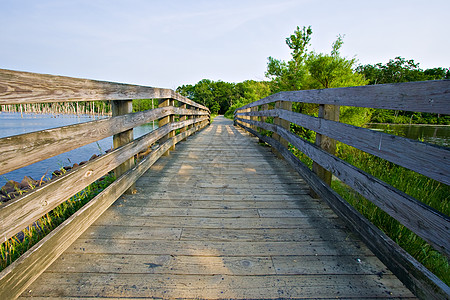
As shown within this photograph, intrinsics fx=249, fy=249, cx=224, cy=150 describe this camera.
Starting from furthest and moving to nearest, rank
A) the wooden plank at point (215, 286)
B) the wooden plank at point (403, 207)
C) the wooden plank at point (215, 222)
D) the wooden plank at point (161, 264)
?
the wooden plank at point (215, 222) < the wooden plank at point (161, 264) < the wooden plank at point (215, 286) < the wooden plank at point (403, 207)

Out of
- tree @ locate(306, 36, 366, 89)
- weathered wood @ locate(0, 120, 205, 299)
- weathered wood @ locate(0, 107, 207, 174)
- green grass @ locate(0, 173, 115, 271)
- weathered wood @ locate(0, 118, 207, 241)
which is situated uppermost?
tree @ locate(306, 36, 366, 89)

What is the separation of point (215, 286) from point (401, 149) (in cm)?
135

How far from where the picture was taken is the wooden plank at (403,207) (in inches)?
45.0

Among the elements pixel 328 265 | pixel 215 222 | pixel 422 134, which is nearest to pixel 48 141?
pixel 215 222

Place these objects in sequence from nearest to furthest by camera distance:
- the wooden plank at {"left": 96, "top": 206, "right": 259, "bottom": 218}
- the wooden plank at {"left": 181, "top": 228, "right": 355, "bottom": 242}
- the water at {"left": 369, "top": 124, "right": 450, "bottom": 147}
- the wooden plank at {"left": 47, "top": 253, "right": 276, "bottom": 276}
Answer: the wooden plank at {"left": 47, "top": 253, "right": 276, "bottom": 276}, the wooden plank at {"left": 181, "top": 228, "right": 355, "bottom": 242}, the wooden plank at {"left": 96, "top": 206, "right": 259, "bottom": 218}, the water at {"left": 369, "top": 124, "right": 450, "bottom": 147}

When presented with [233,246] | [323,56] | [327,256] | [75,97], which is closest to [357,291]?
[327,256]

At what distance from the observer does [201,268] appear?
66.2 inches

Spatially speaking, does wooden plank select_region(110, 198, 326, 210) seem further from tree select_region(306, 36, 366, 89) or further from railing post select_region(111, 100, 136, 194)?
tree select_region(306, 36, 366, 89)

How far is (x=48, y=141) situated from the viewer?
1.54m

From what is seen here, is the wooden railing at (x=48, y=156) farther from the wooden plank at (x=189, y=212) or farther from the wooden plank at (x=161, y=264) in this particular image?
the wooden plank at (x=189, y=212)

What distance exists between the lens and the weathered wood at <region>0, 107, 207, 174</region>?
1.26m

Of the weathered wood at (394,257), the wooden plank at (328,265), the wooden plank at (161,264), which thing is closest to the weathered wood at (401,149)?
the weathered wood at (394,257)

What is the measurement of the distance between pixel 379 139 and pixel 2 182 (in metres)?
9.70

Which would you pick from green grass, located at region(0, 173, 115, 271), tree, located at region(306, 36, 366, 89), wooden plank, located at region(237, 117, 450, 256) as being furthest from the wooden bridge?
tree, located at region(306, 36, 366, 89)
